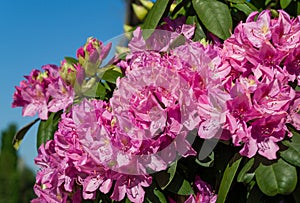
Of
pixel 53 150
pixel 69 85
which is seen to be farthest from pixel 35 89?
pixel 53 150

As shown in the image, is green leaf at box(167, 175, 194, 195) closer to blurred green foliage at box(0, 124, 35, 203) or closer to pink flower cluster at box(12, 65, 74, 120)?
pink flower cluster at box(12, 65, 74, 120)

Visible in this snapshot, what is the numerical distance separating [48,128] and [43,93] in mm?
116

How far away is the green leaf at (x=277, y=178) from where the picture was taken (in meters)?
0.97

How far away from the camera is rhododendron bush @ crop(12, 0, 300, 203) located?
1.00 m

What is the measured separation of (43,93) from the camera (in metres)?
1.51

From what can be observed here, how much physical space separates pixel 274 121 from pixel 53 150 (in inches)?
21.3

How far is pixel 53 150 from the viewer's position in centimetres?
128

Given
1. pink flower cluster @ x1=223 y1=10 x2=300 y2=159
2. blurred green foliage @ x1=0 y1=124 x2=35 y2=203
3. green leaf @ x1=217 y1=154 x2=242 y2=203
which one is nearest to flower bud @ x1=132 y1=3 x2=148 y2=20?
pink flower cluster @ x1=223 y1=10 x2=300 y2=159

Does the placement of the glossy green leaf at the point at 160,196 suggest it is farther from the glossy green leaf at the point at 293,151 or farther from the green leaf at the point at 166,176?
the glossy green leaf at the point at 293,151

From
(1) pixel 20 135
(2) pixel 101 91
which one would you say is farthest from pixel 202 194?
(1) pixel 20 135

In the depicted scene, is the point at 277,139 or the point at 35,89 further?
the point at 35,89

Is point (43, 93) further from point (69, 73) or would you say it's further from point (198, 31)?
point (198, 31)

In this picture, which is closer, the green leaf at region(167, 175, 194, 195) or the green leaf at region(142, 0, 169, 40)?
the green leaf at region(167, 175, 194, 195)

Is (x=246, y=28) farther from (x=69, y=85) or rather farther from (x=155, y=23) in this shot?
(x=69, y=85)
